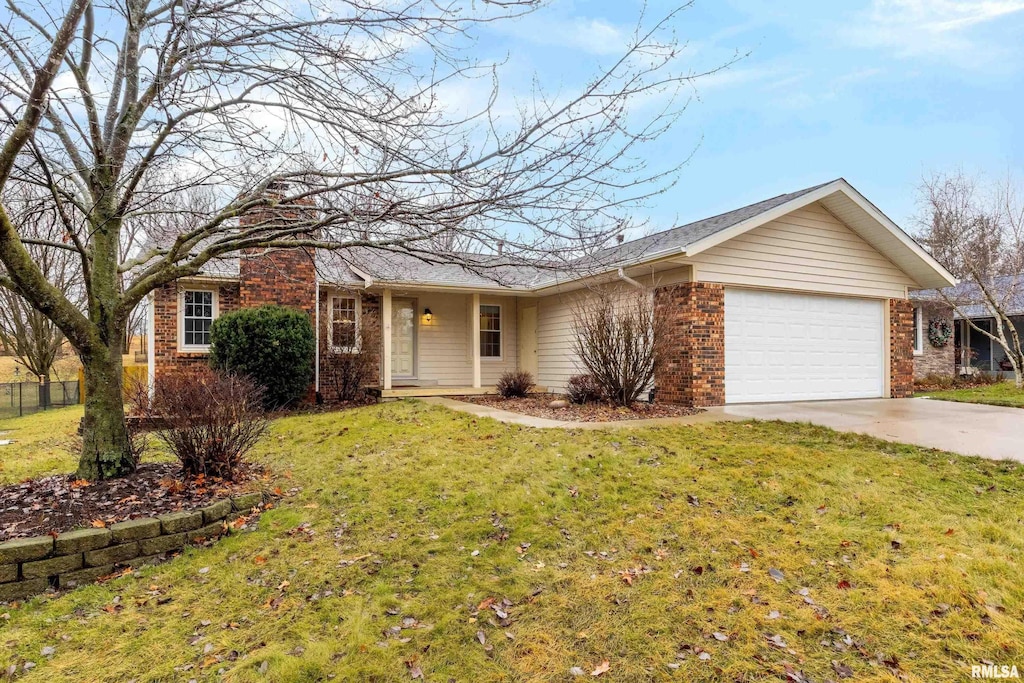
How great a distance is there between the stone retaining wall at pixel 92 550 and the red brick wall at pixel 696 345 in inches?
287

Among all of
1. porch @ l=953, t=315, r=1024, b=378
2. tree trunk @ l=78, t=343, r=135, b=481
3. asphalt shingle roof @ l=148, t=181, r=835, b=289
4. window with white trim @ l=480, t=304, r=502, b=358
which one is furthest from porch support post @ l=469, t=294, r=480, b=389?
porch @ l=953, t=315, r=1024, b=378

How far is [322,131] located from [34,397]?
14.5 meters

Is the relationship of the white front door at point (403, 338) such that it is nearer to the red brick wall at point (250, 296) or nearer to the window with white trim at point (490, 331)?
the window with white trim at point (490, 331)

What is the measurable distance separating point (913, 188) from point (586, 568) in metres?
19.1

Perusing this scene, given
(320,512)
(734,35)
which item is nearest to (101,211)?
(320,512)

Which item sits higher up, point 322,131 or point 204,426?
point 322,131

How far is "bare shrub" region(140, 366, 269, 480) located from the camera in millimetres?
5547

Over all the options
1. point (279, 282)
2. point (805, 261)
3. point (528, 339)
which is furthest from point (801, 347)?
point (279, 282)

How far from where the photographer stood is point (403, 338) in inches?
556

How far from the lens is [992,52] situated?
12.6 meters

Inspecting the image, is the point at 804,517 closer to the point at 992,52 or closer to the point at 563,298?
the point at 563,298

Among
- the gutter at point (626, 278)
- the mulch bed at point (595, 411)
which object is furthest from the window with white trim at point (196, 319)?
the gutter at point (626, 278)

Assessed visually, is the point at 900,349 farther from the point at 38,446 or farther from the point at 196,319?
the point at 38,446

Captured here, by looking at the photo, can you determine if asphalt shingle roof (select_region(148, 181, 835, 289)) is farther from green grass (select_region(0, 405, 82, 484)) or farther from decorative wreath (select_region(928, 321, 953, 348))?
decorative wreath (select_region(928, 321, 953, 348))
